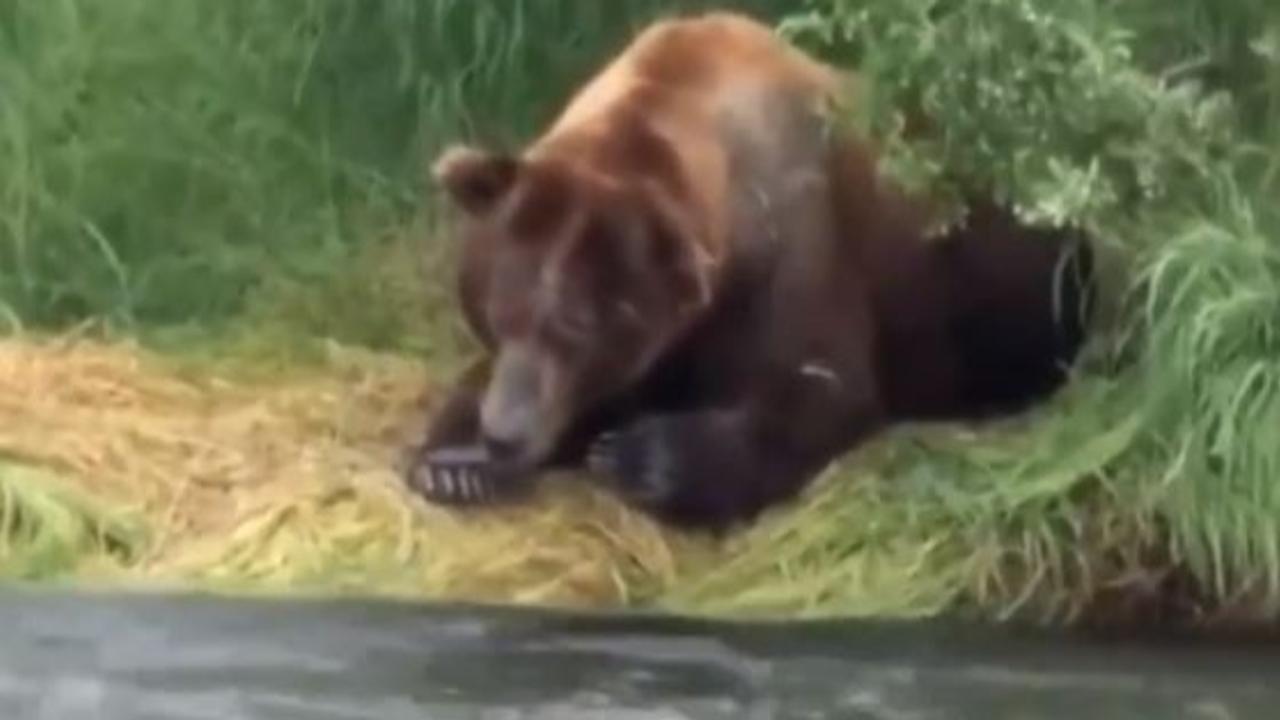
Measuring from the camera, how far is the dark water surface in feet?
24.3

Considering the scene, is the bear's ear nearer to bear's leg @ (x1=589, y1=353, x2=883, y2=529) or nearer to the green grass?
bear's leg @ (x1=589, y1=353, x2=883, y2=529)

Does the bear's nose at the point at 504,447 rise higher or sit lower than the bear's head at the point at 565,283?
lower

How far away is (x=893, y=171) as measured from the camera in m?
8.86

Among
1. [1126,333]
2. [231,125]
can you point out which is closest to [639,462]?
[1126,333]

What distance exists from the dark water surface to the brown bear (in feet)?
2.11

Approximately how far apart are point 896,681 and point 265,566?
1478 millimetres

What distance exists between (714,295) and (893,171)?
1.48 feet

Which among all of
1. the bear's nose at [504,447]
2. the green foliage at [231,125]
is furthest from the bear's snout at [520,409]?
the green foliage at [231,125]

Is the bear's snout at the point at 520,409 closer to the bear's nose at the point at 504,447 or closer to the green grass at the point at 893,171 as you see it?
the bear's nose at the point at 504,447

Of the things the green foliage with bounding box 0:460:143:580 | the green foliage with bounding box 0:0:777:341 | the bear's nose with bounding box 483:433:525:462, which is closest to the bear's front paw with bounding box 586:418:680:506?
the bear's nose with bounding box 483:433:525:462

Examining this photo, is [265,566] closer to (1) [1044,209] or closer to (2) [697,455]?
(2) [697,455]

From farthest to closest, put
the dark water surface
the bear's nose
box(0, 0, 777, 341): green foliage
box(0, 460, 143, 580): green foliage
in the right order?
box(0, 0, 777, 341): green foliage < the bear's nose < box(0, 460, 143, 580): green foliage < the dark water surface

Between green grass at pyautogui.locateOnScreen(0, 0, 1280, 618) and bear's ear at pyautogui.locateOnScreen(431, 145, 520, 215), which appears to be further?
bear's ear at pyautogui.locateOnScreen(431, 145, 520, 215)

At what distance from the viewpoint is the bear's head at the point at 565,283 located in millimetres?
8688
